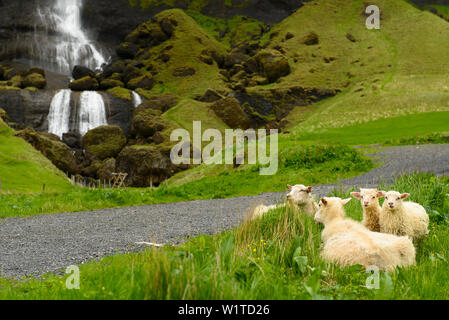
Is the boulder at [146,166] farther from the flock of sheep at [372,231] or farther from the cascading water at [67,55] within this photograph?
the flock of sheep at [372,231]

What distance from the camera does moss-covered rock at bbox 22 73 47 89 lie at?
79.6 meters

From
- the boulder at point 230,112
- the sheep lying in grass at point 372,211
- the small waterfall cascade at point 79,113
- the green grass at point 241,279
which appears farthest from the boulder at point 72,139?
the sheep lying in grass at point 372,211

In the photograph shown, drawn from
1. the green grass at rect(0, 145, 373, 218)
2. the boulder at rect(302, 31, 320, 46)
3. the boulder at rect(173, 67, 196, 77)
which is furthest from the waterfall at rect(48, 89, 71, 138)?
the boulder at rect(302, 31, 320, 46)

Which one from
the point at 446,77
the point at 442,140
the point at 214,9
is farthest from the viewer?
the point at 214,9

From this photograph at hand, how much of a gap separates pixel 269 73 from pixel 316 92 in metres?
13.7

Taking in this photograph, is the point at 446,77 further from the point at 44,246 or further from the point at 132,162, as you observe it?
the point at 44,246

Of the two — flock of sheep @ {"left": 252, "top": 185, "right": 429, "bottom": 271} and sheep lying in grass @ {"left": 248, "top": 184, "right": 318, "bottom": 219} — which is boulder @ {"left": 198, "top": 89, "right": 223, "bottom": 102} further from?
flock of sheep @ {"left": 252, "top": 185, "right": 429, "bottom": 271}

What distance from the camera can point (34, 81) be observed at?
3132 inches

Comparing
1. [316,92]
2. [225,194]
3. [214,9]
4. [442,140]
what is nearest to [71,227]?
[225,194]

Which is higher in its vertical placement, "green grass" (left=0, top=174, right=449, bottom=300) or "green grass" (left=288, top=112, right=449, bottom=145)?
"green grass" (left=288, top=112, right=449, bottom=145)

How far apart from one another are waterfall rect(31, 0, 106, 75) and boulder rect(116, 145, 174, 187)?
7323cm

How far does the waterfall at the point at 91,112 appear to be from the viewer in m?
69.7
